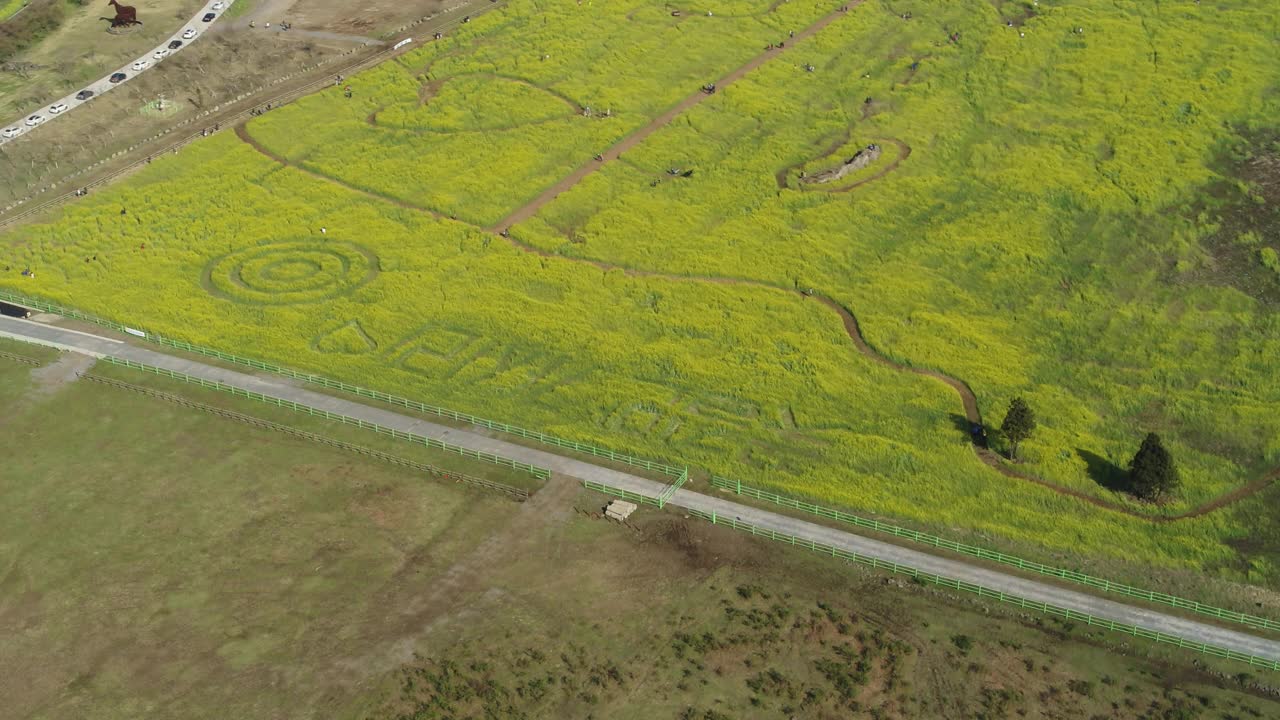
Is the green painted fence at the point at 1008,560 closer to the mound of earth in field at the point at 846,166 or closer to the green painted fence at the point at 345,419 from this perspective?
the green painted fence at the point at 345,419

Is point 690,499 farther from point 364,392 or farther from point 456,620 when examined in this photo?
point 364,392

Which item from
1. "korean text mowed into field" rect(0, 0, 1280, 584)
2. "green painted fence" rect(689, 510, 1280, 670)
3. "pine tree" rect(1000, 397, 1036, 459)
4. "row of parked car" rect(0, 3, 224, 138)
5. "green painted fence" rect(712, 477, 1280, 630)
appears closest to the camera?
"green painted fence" rect(689, 510, 1280, 670)

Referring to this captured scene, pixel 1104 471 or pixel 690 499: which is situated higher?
pixel 690 499

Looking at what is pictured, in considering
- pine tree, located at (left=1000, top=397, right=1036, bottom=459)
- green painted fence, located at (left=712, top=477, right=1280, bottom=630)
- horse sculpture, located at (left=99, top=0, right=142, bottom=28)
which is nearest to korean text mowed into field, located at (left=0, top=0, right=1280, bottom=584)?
pine tree, located at (left=1000, top=397, right=1036, bottom=459)

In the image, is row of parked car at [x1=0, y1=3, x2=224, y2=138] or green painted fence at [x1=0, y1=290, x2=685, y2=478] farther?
row of parked car at [x1=0, y1=3, x2=224, y2=138]

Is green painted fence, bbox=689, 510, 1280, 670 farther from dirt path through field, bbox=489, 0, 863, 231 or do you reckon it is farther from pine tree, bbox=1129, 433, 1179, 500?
dirt path through field, bbox=489, 0, 863, 231

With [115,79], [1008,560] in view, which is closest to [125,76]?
[115,79]
